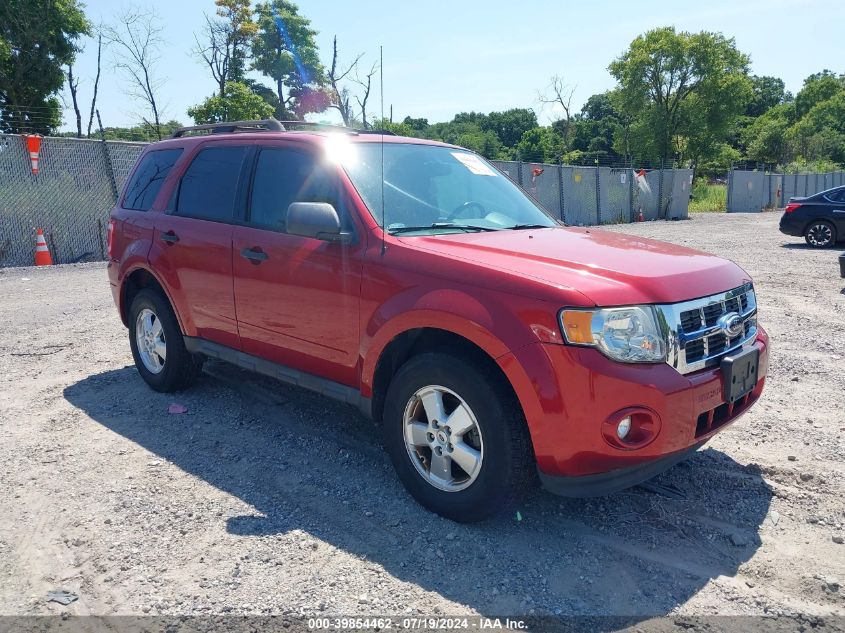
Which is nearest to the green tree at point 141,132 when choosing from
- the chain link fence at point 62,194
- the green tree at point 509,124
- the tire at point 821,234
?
the chain link fence at point 62,194

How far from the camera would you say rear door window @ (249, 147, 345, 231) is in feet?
12.8

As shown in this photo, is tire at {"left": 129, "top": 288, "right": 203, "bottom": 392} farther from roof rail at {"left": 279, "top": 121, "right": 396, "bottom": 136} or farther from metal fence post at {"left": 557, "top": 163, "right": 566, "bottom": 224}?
metal fence post at {"left": 557, "top": 163, "right": 566, "bottom": 224}

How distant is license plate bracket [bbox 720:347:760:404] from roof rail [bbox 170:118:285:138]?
127 inches

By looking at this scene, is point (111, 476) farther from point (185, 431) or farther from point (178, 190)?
point (178, 190)

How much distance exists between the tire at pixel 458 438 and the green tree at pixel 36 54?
24827 mm

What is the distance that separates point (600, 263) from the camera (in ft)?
10.3

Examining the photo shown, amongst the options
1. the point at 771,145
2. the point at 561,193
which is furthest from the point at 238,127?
the point at 771,145

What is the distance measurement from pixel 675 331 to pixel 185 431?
3284 millimetres

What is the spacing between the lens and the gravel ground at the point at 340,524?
9.06 feet

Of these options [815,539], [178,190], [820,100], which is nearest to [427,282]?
[815,539]

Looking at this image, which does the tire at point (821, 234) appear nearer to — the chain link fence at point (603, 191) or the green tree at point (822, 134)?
the chain link fence at point (603, 191)

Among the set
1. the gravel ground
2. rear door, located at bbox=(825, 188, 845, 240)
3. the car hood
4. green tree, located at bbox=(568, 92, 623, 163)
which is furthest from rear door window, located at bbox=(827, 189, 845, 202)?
green tree, located at bbox=(568, 92, 623, 163)

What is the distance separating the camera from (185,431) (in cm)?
455

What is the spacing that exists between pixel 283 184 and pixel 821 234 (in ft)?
51.6
